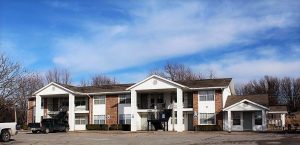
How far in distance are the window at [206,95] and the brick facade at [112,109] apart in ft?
37.0

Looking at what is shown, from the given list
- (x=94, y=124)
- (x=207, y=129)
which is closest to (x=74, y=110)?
(x=94, y=124)

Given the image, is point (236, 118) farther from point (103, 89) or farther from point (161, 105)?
point (103, 89)

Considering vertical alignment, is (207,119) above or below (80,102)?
below

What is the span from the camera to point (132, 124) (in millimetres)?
50812

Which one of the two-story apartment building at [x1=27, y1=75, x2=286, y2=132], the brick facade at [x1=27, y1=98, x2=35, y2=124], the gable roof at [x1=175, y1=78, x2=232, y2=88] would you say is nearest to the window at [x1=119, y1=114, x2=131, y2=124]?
the two-story apartment building at [x1=27, y1=75, x2=286, y2=132]

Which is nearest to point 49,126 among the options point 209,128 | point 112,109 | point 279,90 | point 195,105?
point 112,109

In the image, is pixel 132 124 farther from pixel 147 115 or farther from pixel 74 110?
pixel 74 110

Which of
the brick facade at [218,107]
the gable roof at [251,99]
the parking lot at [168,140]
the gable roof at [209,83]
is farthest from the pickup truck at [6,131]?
the gable roof at [251,99]

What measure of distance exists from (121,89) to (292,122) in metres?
20.9

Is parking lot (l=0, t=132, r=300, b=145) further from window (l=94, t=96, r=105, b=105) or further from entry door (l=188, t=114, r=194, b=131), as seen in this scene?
window (l=94, t=96, r=105, b=105)

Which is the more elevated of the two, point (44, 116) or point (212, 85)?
point (212, 85)

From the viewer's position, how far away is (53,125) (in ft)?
165

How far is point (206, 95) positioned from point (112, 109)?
12505 mm

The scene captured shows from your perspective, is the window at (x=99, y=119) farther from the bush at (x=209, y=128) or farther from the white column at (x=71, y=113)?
the bush at (x=209, y=128)
